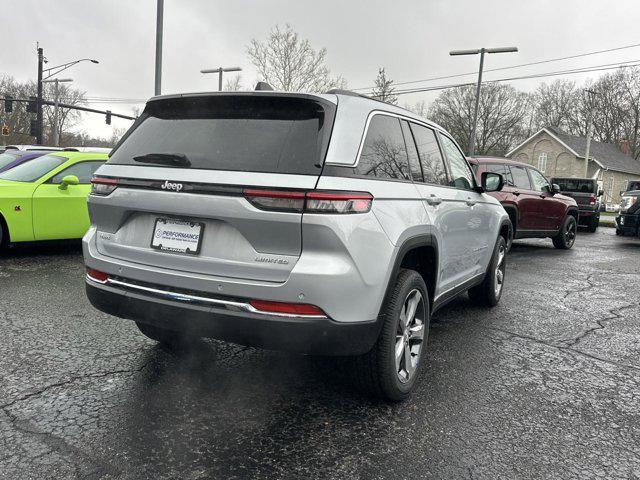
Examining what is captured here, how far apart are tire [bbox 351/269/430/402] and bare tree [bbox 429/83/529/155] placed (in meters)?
59.5

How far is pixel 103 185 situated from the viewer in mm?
3080

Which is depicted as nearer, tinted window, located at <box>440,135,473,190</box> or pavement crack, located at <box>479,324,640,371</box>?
pavement crack, located at <box>479,324,640,371</box>

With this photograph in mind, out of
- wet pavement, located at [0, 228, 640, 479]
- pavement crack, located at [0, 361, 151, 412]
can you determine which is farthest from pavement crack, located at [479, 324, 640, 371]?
Result: pavement crack, located at [0, 361, 151, 412]

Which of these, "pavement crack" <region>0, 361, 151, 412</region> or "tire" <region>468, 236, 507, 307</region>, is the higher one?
"tire" <region>468, 236, 507, 307</region>

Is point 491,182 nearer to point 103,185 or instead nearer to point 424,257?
point 424,257

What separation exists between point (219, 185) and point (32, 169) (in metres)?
6.34

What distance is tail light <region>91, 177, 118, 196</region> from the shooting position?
3.02m

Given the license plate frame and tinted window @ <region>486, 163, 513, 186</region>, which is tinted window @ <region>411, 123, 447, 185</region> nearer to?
the license plate frame

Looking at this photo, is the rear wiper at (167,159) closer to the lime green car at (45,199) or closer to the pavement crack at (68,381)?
the pavement crack at (68,381)

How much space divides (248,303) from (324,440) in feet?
2.67

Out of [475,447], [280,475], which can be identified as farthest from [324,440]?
[475,447]

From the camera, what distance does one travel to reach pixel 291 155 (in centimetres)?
262

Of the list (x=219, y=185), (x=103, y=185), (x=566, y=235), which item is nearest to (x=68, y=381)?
(x=103, y=185)

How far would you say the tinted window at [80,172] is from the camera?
7574 mm
